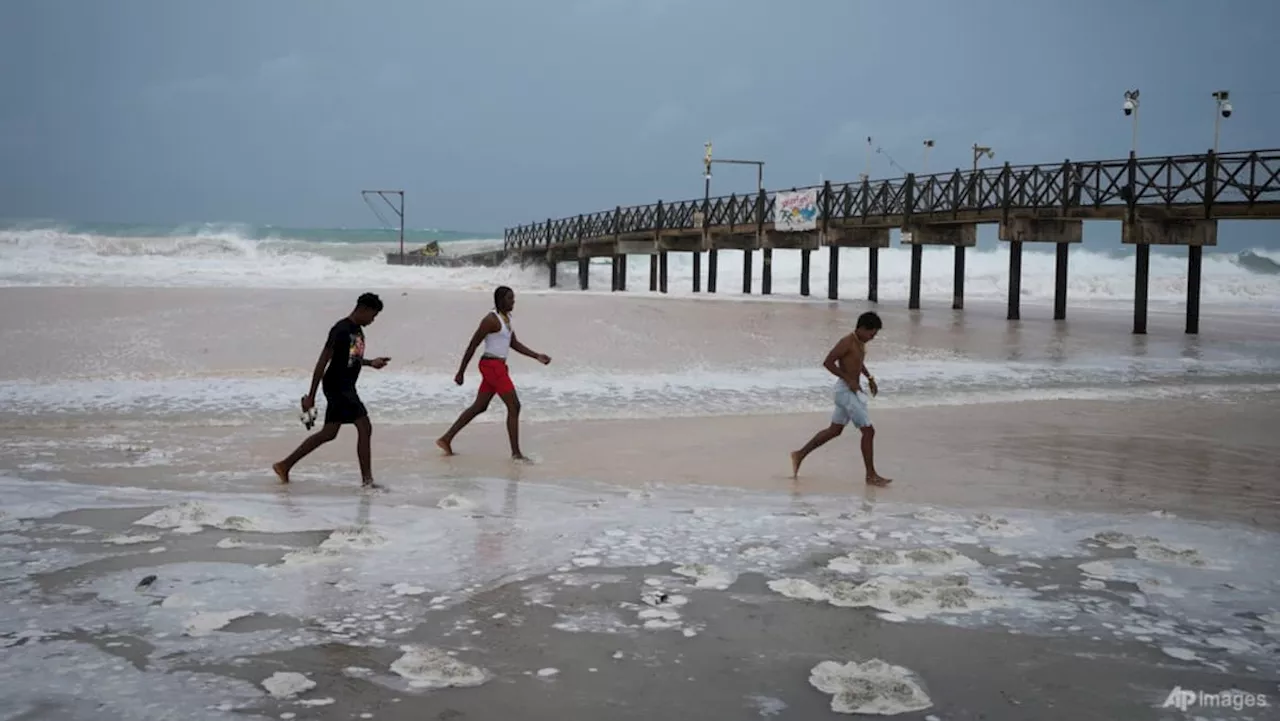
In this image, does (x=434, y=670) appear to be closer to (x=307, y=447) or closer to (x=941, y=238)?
(x=307, y=447)

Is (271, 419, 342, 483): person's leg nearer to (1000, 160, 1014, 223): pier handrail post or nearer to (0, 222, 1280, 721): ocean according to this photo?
(0, 222, 1280, 721): ocean

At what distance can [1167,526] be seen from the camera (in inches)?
258

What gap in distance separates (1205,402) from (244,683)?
40.3 feet

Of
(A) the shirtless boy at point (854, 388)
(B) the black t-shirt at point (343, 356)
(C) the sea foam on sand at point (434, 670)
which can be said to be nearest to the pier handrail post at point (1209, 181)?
(A) the shirtless boy at point (854, 388)

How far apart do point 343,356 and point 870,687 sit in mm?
4468

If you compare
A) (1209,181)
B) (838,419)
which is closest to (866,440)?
(838,419)

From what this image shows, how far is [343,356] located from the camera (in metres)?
7.29

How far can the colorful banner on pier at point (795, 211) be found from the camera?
34.0 m

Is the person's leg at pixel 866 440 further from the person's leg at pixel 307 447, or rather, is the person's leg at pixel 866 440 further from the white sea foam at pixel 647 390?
the white sea foam at pixel 647 390

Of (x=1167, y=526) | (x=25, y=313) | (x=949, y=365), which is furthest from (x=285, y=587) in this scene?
(x=25, y=313)

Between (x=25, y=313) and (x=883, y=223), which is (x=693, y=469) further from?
(x=883, y=223)

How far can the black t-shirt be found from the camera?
7.27m

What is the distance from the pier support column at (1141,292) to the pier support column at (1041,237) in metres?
1.68

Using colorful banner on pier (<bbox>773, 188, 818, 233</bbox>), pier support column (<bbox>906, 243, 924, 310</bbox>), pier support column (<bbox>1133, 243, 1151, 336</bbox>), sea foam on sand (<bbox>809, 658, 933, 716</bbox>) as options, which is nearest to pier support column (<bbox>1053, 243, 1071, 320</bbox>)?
pier support column (<bbox>1133, 243, 1151, 336</bbox>)
